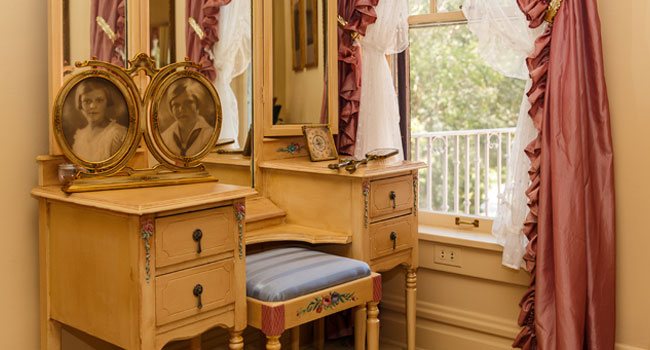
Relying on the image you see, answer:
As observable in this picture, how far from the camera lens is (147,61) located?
7.45 feet

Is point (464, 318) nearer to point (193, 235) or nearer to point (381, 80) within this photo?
point (381, 80)

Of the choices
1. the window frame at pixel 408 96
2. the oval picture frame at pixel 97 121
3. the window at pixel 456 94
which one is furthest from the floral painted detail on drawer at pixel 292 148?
the window at pixel 456 94

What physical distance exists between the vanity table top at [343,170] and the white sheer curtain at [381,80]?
0.36 meters

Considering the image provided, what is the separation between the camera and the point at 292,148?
10.0ft

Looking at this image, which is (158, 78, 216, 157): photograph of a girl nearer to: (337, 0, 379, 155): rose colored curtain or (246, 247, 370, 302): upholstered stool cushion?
(246, 247, 370, 302): upholstered stool cushion

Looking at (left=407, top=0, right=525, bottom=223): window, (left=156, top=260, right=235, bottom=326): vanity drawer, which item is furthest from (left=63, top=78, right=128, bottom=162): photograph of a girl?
(left=407, top=0, right=525, bottom=223): window

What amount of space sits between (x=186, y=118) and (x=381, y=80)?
124 centimetres

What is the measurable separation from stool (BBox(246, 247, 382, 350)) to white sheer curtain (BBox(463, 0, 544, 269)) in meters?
0.74

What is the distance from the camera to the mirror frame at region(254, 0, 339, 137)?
9.48ft

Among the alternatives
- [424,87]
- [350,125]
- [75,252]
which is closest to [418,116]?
[424,87]

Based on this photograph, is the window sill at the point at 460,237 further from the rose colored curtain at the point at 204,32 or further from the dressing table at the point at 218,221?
the rose colored curtain at the point at 204,32

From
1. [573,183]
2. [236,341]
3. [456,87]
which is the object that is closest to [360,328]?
[236,341]

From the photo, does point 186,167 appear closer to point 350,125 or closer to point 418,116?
point 350,125

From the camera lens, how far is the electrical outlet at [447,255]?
3.13 m
